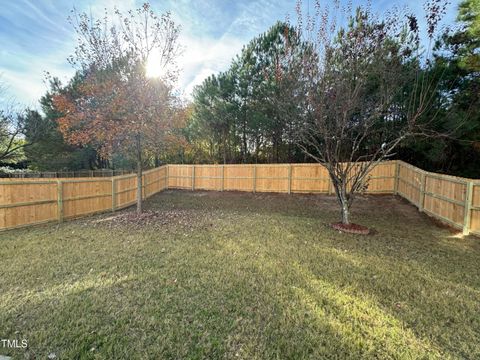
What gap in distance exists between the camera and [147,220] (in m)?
6.19

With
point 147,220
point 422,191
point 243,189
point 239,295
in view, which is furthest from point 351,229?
point 243,189

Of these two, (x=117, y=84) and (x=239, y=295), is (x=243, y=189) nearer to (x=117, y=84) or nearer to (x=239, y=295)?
(x=117, y=84)

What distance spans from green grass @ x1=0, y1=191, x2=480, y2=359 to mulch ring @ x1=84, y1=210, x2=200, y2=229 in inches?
28.6

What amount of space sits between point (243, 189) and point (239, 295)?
10.1 metres

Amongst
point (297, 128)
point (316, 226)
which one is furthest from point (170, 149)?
point (316, 226)

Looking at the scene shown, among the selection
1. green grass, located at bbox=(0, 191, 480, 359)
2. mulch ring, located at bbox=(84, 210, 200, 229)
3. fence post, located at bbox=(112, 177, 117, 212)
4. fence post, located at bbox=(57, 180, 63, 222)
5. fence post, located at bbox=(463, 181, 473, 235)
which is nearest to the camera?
green grass, located at bbox=(0, 191, 480, 359)

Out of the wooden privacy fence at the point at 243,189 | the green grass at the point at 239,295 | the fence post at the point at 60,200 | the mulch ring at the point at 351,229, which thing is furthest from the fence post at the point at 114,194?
the mulch ring at the point at 351,229

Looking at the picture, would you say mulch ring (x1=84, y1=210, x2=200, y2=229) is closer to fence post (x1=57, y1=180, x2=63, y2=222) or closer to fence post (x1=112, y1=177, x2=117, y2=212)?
fence post (x1=57, y1=180, x2=63, y2=222)

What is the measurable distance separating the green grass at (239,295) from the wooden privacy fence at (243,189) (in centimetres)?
75

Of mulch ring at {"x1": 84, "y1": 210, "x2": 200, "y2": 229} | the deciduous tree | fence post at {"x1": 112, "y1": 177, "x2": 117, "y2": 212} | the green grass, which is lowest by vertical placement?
mulch ring at {"x1": 84, "y1": 210, "x2": 200, "y2": 229}

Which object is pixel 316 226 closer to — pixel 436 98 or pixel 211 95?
pixel 436 98

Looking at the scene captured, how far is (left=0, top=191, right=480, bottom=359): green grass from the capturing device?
6.15 ft

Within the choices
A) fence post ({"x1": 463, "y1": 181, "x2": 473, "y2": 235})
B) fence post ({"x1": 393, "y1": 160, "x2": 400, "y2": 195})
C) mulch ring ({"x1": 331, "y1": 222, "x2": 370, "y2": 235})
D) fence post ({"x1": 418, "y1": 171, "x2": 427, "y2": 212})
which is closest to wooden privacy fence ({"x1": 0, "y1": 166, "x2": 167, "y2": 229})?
mulch ring ({"x1": 331, "y1": 222, "x2": 370, "y2": 235})

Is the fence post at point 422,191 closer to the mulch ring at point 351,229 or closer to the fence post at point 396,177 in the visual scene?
the fence post at point 396,177
